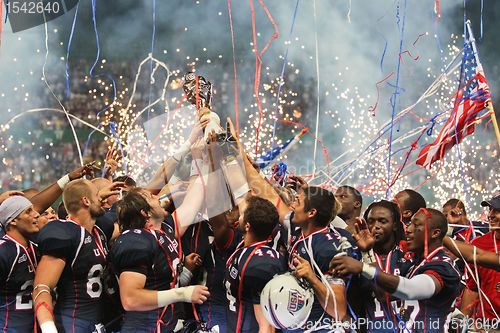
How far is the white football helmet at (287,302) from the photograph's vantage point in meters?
3.48

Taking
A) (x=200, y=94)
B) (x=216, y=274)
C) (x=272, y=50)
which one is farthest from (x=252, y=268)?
(x=272, y=50)

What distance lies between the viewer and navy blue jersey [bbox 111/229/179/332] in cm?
379

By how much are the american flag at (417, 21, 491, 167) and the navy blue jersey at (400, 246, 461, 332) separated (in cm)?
230

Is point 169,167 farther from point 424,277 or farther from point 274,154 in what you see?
point 424,277

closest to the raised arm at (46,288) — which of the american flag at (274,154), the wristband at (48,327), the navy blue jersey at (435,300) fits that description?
the wristband at (48,327)

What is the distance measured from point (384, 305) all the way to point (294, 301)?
114cm

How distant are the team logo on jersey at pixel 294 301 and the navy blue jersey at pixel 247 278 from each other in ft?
1.16

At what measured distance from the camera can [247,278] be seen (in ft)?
12.7

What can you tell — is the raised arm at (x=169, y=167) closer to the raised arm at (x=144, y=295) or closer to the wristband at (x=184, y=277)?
the wristband at (x=184, y=277)

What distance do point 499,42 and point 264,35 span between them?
25.6 ft

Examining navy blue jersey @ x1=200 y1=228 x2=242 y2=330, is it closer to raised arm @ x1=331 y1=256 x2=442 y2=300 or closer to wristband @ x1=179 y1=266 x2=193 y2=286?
wristband @ x1=179 y1=266 x2=193 y2=286

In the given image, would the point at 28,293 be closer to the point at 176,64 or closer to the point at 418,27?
the point at 176,64

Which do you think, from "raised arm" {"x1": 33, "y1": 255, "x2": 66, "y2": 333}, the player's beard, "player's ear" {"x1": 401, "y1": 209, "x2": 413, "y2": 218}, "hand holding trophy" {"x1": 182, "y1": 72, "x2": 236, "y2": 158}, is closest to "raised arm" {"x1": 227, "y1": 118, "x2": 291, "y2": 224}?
"hand holding trophy" {"x1": 182, "y1": 72, "x2": 236, "y2": 158}

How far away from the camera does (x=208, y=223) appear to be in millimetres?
4738
